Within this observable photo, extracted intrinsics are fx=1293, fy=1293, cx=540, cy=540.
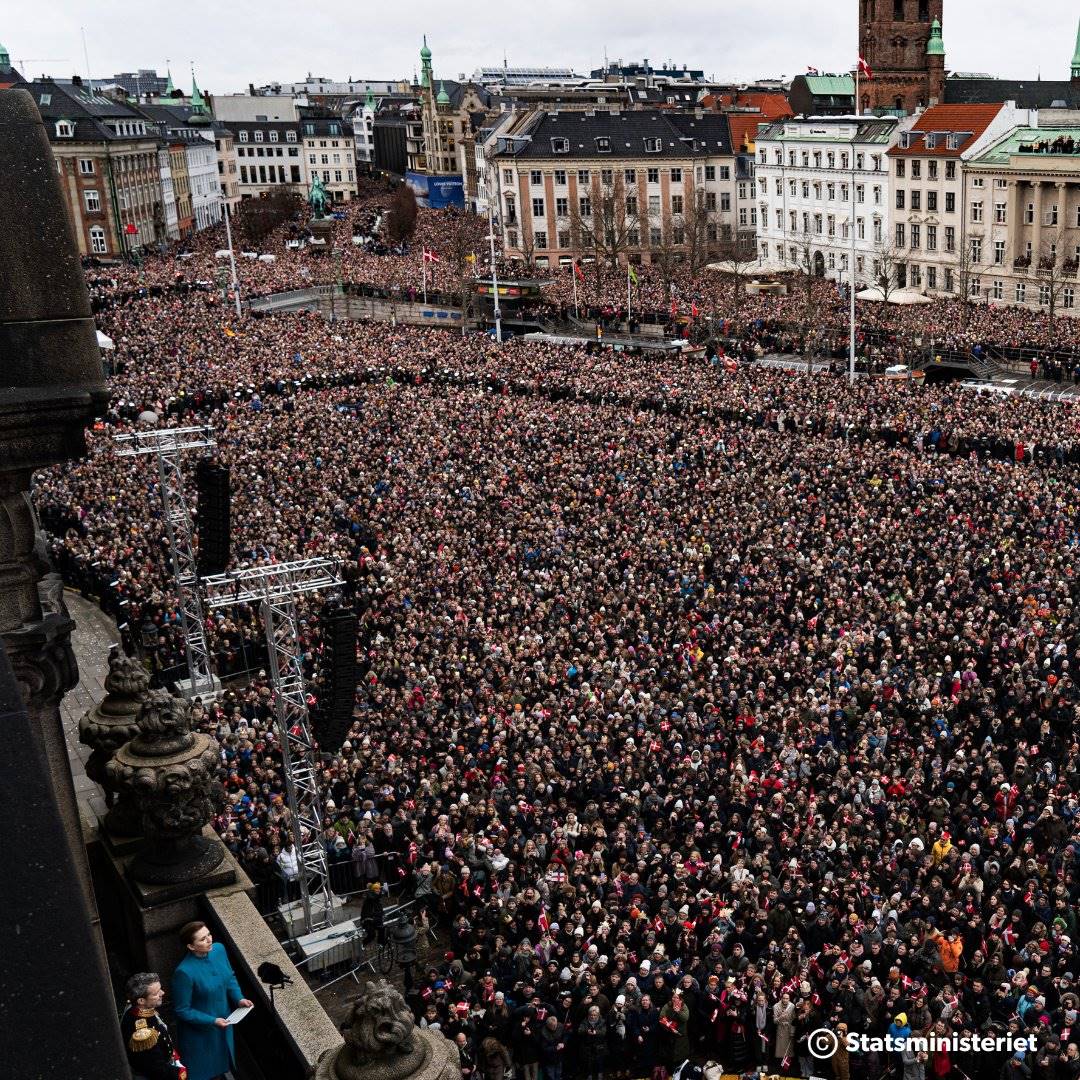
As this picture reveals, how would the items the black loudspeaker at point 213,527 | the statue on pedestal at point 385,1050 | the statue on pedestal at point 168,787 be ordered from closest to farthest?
the statue on pedestal at point 385,1050
the statue on pedestal at point 168,787
the black loudspeaker at point 213,527

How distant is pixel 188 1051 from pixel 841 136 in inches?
3388

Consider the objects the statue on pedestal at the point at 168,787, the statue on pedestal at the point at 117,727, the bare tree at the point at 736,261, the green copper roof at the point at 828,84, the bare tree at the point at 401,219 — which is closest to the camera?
the statue on pedestal at the point at 168,787

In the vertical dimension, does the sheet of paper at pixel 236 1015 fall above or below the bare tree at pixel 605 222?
below

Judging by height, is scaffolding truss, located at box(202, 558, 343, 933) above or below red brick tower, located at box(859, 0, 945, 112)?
below

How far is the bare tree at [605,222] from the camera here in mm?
93375

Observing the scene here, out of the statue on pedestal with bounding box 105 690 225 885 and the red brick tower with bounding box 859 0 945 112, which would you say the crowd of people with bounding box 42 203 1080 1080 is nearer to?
the statue on pedestal with bounding box 105 690 225 885

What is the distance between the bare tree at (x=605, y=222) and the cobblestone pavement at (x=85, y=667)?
6380cm

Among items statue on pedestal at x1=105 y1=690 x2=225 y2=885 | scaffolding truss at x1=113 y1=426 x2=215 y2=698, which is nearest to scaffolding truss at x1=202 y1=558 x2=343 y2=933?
scaffolding truss at x1=113 y1=426 x2=215 y2=698

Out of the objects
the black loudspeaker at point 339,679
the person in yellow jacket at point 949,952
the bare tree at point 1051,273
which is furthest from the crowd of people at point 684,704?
the bare tree at point 1051,273

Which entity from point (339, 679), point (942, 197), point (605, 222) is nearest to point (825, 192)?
point (942, 197)

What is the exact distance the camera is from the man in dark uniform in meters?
6.24

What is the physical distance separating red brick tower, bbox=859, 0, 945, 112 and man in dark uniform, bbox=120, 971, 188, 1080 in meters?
96.6

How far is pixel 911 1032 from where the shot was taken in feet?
47.5

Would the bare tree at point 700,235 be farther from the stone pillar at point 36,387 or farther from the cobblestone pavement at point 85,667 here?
the stone pillar at point 36,387
